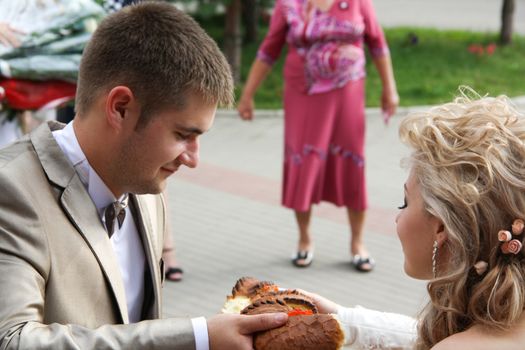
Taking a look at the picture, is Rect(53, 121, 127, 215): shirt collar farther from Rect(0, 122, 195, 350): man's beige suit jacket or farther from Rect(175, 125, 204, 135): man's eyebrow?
Rect(175, 125, 204, 135): man's eyebrow

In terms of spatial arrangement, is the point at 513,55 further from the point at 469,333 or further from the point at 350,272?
the point at 469,333

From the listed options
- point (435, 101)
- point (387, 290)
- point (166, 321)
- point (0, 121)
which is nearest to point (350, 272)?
point (387, 290)

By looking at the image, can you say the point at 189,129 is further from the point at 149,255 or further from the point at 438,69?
the point at 438,69

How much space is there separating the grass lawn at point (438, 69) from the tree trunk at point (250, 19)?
24 centimetres

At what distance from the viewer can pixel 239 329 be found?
2.16 meters

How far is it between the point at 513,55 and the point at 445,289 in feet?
39.4

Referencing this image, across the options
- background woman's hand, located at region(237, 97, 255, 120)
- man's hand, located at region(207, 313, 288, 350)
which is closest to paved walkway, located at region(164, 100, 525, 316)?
background woman's hand, located at region(237, 97, 255, 120)

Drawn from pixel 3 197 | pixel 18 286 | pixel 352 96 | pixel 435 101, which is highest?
pixel 3 197

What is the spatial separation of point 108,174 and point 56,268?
0.35 meters

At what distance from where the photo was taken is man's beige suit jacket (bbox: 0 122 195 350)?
2066 millimetres

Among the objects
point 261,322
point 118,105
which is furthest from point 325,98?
point 261,322

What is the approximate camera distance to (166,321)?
86.4 inches

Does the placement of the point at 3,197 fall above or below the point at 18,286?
above

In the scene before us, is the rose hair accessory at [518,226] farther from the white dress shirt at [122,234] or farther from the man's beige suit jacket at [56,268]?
the white dress shirt at [122,234]
